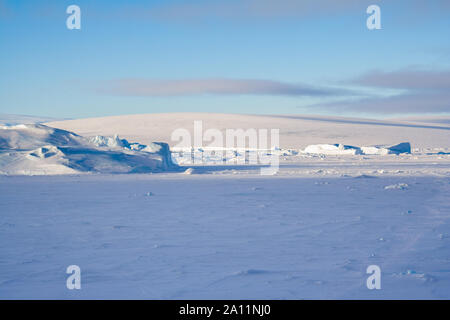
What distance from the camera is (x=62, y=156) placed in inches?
549

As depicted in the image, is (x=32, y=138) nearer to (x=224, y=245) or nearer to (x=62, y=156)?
(x=62, y=156)

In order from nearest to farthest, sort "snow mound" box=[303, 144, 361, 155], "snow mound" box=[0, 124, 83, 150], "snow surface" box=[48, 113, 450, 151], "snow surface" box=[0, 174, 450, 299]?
"snow surface" box=[0, 174, 450, 299]
"snow mound" box=[0, 124, 83, 150]
"snow mound" box=[303, 144, 361, 155]
"snow surface" box=[48, 113, 450, 151]

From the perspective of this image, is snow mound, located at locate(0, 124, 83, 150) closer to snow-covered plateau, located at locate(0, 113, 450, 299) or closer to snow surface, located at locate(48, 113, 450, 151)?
snow-covered plateau, located at locate(0, 113, 450, 299)

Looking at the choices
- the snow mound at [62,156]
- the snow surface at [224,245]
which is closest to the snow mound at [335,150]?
the snow mound at [62,156]

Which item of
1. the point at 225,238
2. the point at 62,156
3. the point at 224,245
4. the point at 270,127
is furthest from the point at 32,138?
the point at 270,127

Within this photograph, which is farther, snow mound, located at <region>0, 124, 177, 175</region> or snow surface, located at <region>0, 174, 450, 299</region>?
snow mound, located at <region>0, 124, 177, 175</region>

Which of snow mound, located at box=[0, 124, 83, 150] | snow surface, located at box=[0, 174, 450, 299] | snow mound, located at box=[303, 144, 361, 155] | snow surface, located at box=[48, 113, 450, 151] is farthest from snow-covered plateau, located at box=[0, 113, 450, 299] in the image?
snow surface, located at box=[48, 113, 450, 151]

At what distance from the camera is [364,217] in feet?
19.8

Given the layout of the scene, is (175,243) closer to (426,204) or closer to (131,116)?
(426,204)

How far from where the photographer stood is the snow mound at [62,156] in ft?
44.7

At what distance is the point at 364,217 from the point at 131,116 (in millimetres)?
56621

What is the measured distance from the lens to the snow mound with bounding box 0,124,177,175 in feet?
44.7

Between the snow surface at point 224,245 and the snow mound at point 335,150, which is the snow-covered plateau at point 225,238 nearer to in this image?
the snow surface at point 224,245
